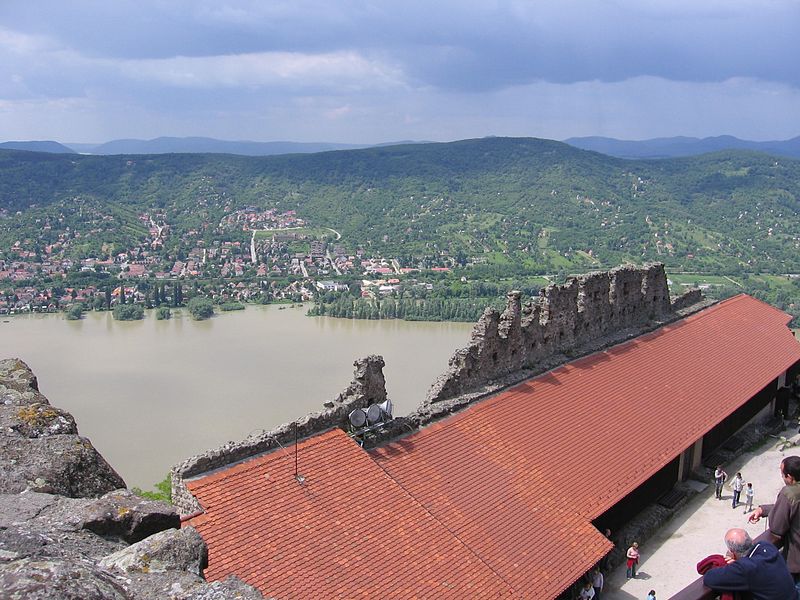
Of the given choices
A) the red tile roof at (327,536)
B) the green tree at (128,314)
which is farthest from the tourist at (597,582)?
the green tree at (128,314)

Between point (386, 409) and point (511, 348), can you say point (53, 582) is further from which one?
point (511, 348)

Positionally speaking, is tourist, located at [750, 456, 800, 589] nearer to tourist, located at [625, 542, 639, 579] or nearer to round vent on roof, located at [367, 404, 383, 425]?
round vent on roof, located at [367, 404, 383, 425]

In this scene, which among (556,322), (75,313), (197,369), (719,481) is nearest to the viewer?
(719,481)

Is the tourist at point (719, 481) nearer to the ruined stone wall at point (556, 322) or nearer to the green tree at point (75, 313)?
the ruined stone wall at point (556, 322)

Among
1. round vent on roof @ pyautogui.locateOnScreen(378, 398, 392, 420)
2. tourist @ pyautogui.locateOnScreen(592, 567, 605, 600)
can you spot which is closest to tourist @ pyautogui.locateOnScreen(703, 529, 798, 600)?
tourist @ pyautogui.locateOnScreen(592, 567, 605, 600)

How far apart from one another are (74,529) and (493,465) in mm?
9220

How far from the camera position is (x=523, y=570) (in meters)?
9.73

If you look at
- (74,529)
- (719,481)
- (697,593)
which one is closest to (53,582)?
(74,529)

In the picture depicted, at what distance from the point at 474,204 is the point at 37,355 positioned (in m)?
97.9

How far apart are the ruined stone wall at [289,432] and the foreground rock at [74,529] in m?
4.51

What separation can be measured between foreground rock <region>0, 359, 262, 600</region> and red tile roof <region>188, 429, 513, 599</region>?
4049 mm

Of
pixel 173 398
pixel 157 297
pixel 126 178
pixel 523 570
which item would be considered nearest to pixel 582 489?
pixel 523 570

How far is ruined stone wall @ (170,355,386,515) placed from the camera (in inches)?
370

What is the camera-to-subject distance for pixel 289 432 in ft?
35.0
